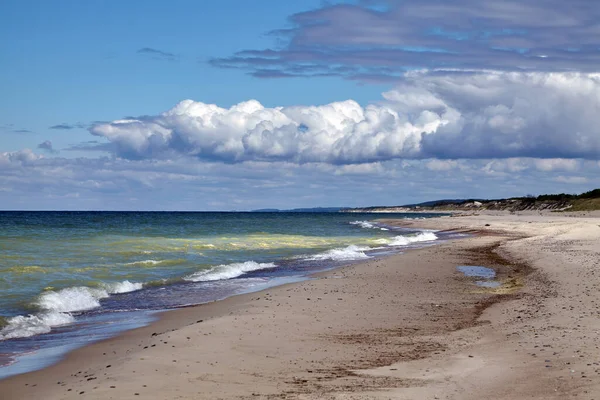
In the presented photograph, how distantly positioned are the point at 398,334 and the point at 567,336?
124 inches

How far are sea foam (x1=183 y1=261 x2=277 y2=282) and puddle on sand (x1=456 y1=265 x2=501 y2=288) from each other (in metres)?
8.94

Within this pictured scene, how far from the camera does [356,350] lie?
37.4 ft

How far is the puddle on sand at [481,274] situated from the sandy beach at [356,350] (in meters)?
1.28

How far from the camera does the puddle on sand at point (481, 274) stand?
846 inches

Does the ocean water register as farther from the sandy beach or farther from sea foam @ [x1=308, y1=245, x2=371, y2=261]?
the sandy beach

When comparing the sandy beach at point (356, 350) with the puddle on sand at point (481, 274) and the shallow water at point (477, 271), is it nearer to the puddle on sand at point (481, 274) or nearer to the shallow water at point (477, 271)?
the puddle on sand at point (481, 274)

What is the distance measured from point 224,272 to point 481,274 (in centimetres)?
1030

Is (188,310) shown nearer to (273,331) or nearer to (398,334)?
(273,331)

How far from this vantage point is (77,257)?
3369 centimetres

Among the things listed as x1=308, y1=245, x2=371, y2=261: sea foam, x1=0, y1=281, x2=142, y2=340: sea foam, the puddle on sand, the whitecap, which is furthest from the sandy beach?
x1=308, y1=245, x2=371, y2=261: sea foam

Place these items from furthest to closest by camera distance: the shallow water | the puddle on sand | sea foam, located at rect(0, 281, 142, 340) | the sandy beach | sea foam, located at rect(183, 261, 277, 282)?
sea foam, located at rect(183, 261, 277, 282) < the shallow water < the puddle on sand < sea foam, located at rect(0, 281, 142, 340) < the sandy beach

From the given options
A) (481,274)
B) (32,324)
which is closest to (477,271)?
(481,274)

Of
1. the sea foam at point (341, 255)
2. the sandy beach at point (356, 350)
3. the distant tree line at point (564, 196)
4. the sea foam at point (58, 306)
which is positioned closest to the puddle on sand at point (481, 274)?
the sandy beach at point (356, 350)

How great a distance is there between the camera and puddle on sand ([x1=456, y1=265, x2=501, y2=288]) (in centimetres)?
2150
